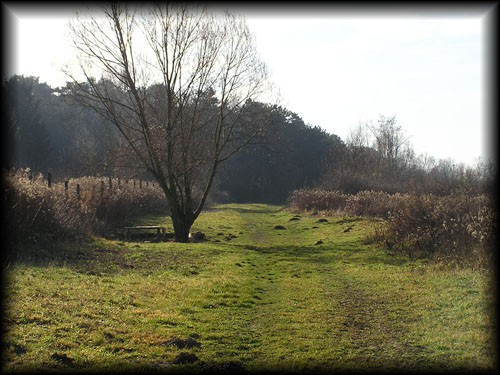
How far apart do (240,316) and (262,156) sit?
61.3 m

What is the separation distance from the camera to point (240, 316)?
860 cm

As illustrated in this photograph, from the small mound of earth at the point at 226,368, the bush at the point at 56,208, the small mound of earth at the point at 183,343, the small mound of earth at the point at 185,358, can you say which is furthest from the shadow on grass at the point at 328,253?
the small mound of earth at the point at 185,358

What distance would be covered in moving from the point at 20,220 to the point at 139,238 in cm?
877

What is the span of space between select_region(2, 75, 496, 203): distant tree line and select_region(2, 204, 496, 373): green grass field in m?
5.60

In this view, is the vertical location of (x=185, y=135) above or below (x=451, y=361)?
above

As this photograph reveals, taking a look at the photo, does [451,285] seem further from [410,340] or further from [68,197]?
[68,197]

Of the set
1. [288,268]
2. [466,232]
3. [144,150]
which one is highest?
[144,150]

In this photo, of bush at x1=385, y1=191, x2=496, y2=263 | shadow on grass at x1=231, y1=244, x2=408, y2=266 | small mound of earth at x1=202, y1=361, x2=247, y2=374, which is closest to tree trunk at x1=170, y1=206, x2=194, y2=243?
shadow on grass at x1=231, y1=244, x2=408, y2=266

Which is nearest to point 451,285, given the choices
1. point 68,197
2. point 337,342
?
point 337,342

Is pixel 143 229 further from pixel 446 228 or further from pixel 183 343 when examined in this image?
pixel 183 343

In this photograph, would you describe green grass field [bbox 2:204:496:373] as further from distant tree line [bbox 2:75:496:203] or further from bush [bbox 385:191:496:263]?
distant tree line [bbox 2:75:496:203]

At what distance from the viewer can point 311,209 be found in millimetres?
38500

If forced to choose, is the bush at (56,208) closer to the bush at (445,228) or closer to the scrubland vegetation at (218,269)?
the scrubland vegetation at (218,269)

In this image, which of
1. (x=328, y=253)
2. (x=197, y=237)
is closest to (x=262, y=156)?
(x=197, y=237)
